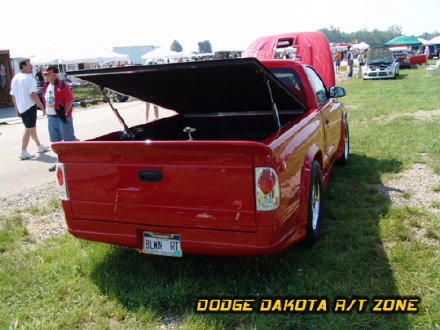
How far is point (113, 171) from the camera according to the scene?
3355 millimetres

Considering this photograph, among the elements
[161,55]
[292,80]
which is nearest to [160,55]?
[161,55]

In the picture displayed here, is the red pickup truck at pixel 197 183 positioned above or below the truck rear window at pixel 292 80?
below

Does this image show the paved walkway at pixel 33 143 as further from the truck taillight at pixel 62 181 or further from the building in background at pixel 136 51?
the building in background at pixel 136 51

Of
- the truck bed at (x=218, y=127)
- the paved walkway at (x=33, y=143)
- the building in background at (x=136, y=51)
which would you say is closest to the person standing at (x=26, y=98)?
the paved walkway at (x=33, y=143)

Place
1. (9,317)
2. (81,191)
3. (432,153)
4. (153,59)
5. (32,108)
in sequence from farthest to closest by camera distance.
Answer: (153,59) → (32,108) → (432,153) → (81,191) → (9,317)

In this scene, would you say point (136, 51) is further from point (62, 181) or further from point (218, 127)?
point (62, 181)

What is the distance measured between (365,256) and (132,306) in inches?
80.4

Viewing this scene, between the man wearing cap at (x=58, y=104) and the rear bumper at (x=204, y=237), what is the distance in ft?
15.4

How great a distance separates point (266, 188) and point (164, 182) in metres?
0.76

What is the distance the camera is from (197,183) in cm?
312

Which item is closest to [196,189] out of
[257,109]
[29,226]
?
[257,109]

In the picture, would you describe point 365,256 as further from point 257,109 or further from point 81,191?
point 81,191

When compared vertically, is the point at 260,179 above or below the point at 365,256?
above

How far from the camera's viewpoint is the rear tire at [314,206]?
3.87 m
